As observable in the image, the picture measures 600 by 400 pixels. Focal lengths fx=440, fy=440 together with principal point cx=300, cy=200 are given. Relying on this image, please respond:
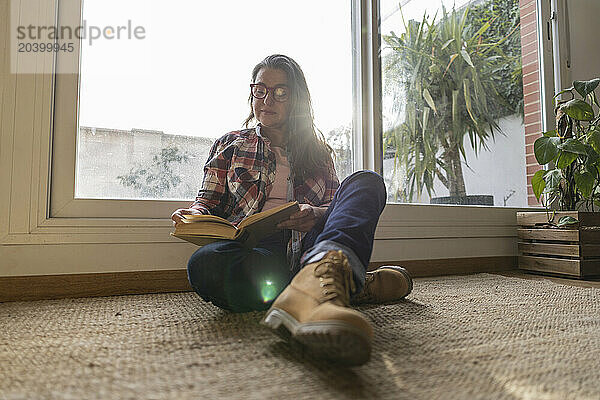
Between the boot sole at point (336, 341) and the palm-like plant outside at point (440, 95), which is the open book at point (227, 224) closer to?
the boot sole at point (336, 341)

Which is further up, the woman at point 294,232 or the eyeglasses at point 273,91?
the eyeglasses at point 273,91

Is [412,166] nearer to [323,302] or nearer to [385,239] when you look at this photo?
[385,239]

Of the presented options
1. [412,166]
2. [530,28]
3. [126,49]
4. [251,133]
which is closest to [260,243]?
[251,133]

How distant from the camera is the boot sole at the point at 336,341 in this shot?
59 centimetres

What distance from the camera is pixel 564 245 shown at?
6.03 feet

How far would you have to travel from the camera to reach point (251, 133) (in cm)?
130

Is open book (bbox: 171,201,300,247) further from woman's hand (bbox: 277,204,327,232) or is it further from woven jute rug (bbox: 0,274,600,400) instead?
woven jute rug (bbox: 0,274,600,400)

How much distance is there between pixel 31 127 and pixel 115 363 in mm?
951

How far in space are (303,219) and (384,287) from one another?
0.36 meters

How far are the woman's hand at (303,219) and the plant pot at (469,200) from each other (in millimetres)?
Answer: 1110

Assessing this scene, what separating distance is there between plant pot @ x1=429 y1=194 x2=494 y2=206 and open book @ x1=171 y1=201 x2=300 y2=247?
Result: 1223 millimetres

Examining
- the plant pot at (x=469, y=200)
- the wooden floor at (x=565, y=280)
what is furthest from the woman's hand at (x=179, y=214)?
the wooden floor at (x=565, y=280)

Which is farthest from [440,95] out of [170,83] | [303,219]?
[303,219]

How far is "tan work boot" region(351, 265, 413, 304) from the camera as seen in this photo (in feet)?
3.98
